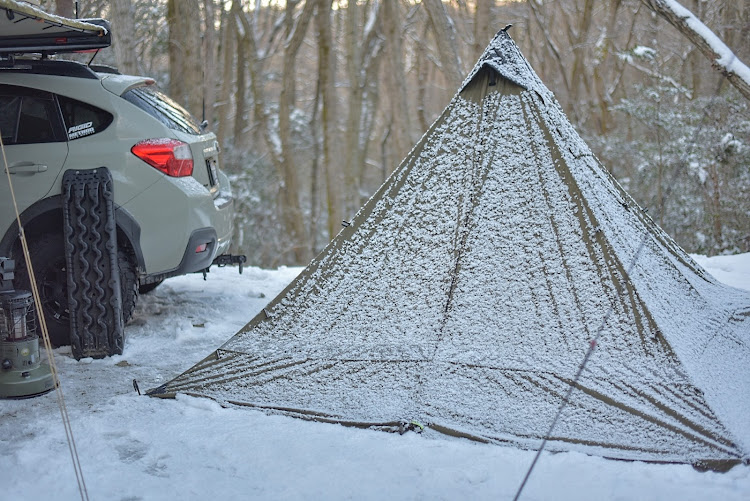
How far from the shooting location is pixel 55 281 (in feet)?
17.2

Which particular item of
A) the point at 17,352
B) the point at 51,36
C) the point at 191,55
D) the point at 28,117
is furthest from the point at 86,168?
the point at 191,55

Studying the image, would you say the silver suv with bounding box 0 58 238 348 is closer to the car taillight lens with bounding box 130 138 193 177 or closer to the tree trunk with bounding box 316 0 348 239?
the car taillight lens with bounding box 130 138 193 177

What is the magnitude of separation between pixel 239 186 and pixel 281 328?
14.1 metres

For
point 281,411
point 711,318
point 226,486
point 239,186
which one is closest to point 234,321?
point 281,411

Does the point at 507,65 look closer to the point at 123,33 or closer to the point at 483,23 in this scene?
the point at 123,33

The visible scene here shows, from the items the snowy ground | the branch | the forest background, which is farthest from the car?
the branch

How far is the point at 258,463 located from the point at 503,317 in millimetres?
1545

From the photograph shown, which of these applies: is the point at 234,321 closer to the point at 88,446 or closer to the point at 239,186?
the point at 88,446

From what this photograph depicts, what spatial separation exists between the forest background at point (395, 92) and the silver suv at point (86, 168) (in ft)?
12.5

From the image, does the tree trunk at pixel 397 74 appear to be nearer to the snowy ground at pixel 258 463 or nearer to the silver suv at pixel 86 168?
the silver suv at pixel 86 168

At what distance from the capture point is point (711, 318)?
14.3ft

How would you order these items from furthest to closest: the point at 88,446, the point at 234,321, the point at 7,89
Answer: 1. the point at 234,321
2. the point at 7,89
3. the point at 88,446

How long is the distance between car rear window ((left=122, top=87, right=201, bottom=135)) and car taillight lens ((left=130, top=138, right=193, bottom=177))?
22cm

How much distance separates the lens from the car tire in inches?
203
